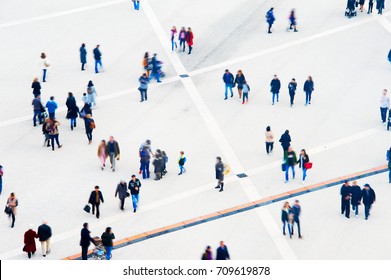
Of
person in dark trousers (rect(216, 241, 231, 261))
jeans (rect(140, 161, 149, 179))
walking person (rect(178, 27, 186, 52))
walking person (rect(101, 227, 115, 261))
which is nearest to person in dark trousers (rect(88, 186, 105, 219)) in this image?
walking person (rect(101, 227, 115, 261))

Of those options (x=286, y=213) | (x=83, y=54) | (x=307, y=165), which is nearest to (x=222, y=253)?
(x=286, y=213)

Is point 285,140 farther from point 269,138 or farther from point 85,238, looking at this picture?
point 85,238

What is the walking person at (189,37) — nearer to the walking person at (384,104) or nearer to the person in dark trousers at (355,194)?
the walking person at (384,104)

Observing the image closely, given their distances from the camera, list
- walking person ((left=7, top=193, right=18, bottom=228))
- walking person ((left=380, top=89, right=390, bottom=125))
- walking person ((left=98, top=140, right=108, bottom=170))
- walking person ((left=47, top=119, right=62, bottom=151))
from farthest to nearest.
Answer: walking person ((left=380, top=89, right=390, bottom=125))
walking person ((left=47, top=119, right=62, bottom=151))
walking person ((left=98, top=140, right=108, bottom=170))
walking person ((left=7, top=193, right=18, bottom=228))

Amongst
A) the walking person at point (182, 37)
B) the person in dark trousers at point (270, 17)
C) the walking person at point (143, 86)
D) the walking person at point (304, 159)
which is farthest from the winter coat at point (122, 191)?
the person in dark trousers at point (270, 17)

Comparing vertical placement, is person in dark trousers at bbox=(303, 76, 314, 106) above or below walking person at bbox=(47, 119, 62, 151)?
above

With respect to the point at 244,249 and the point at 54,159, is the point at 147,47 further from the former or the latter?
the point at 244,249

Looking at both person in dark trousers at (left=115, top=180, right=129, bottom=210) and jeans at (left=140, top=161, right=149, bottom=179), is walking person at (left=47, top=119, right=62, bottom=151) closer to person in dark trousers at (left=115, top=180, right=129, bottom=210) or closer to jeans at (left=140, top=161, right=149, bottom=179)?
jeans at (left=140, top=161, right=149, bottom=179)
